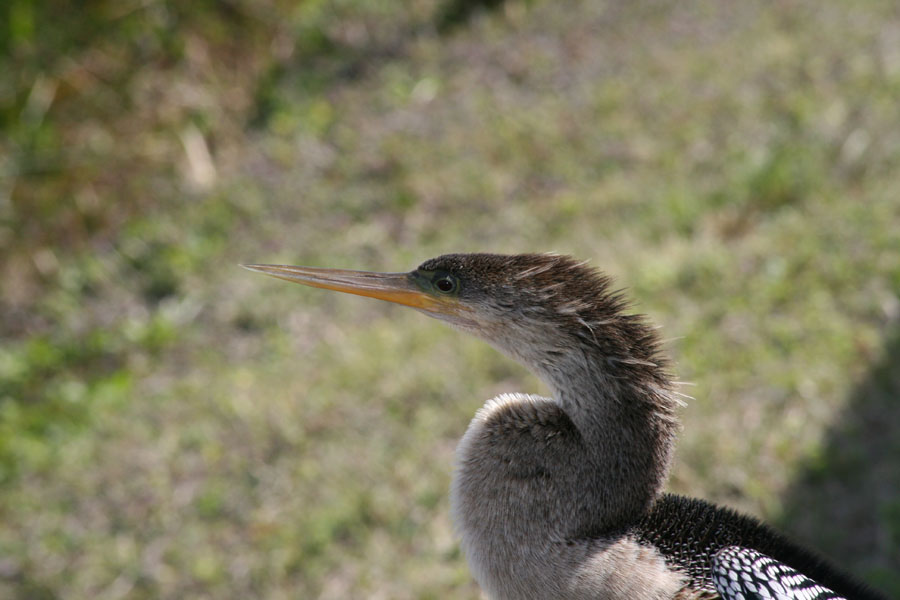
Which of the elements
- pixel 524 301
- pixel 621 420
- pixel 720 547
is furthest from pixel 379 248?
pixel 720 547

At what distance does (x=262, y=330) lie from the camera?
16.8ft

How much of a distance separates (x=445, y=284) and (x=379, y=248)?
325 cm

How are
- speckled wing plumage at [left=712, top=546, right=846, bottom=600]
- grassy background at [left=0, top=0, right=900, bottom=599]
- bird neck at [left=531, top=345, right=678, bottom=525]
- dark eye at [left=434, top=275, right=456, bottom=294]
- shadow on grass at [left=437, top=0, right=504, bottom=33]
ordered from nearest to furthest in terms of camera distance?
speckled wing plumage at [left=712, top=546, right=846, bottom=600] < bird neck at [left=531, top=345, right=678, bottom=525] < dark eye at [left=434, top=275, right=456, bottom=294] < grassy background at [left=0, top=0, right=900, bottom=599] < shadow on grass at [left=437, top=0, right=504, bottom=33]

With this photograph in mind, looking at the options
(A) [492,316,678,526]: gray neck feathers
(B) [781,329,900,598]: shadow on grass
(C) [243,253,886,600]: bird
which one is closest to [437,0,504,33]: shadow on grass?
(B) [781,329,900,598]: shadow on grass

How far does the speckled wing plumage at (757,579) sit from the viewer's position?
1955 mm

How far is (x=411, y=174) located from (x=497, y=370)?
2230mm

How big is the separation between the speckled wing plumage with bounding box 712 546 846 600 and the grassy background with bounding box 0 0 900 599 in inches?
43.0

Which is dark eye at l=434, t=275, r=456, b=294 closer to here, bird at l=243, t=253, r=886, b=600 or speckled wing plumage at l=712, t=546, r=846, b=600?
bird at l=243, t=253, r=886, b=600

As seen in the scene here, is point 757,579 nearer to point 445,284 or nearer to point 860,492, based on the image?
point 445,284

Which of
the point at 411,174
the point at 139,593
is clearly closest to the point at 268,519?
the point at 139,593

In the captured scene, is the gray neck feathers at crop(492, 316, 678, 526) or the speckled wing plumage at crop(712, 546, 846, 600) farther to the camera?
the gray neck feathers at crop(492, 316, 678, 526)

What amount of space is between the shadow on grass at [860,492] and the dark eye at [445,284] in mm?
1697

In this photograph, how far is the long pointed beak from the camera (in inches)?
90.7

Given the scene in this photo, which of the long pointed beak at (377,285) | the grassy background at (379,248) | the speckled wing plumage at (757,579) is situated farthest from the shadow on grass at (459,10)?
the speckled wing plumage at (757,579)
